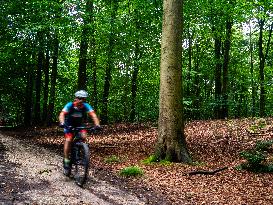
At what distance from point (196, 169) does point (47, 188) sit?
461cm

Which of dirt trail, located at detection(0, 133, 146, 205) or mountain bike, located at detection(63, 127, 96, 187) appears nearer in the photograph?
dirt trail, located at detection(0, 133, 146, 205)

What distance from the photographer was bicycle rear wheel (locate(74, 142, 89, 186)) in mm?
7695

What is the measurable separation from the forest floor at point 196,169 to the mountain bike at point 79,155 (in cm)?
88

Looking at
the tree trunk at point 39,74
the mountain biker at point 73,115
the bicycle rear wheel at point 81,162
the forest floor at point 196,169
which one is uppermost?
the tree trunk at point 39,74

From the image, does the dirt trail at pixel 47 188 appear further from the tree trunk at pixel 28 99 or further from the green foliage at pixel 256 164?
the tree trunk at pixel 28 99

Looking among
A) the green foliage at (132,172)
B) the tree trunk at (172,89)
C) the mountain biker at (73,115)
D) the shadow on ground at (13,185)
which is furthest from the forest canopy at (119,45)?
the green foliage at (132,172)

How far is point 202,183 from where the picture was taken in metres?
8.84

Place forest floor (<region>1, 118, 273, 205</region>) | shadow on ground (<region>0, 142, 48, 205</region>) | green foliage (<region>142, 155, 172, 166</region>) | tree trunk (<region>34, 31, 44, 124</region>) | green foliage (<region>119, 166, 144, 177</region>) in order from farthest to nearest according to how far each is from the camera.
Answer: tree trunk (<region>34, 31, 44, 124</region>) < green foliage (<region>142, 155, 172, 166</region>) < green foliage (<region>119, 166, 144, 177</region>) < forest floor (<region>1, 118, 273, 205</region>) < shadow on ground (<region>0, 142, 48, 205</region>)

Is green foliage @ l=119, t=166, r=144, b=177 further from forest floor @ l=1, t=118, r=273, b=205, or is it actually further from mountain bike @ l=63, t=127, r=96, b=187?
mountain bike @ l=63, t=127, r=96, b=187

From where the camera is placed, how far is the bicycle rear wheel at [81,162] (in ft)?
25.2

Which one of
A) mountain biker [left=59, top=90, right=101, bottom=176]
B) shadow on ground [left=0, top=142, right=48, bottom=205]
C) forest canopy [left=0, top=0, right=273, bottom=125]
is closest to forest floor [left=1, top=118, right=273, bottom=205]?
mountain biker [left=59, top=90, right=101, bottom=176]

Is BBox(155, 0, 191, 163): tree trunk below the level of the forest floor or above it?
above

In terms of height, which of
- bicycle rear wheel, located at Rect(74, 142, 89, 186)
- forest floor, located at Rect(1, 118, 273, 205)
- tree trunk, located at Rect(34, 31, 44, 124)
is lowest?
forest floor, located at Rect(1, 118, 273, 205)

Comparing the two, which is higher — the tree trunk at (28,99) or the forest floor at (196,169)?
the tree trunk at (28,99)
